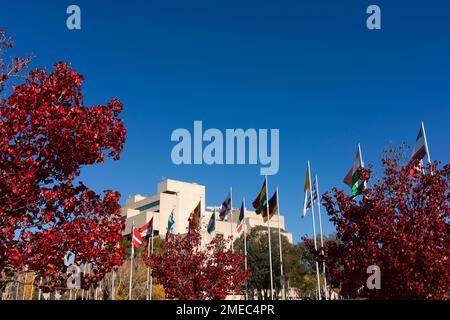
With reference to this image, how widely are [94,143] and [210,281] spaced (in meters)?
20.3

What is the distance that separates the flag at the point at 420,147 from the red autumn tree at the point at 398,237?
5.46 meters

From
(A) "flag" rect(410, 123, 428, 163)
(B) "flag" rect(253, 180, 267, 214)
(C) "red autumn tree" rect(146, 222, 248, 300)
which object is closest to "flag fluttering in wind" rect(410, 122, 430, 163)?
(A) "flag" rect(410, 123, 428, 163)

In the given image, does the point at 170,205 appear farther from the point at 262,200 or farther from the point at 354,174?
the point at 354,174

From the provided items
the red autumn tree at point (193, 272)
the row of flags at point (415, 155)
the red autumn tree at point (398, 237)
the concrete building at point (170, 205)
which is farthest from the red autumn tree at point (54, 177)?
the concrete building at point (170, 205)

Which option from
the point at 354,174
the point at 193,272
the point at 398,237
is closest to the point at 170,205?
the point at 193,272

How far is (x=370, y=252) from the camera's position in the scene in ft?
48.4

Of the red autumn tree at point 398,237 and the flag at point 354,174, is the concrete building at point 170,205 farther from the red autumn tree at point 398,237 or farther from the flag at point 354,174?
the red autumn tree at point 398,237

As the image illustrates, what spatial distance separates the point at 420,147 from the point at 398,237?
29.5 ft

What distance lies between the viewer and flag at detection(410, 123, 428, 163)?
2148 centimetres

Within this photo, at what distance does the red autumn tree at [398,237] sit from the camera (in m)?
14.0
